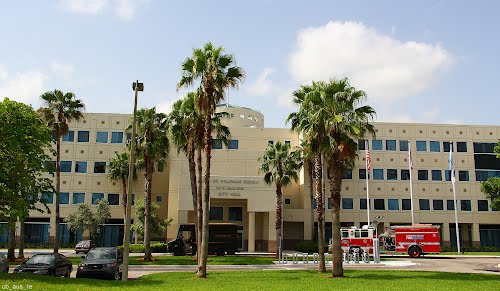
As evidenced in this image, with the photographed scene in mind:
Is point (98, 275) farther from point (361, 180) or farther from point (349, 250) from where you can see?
point (361, 180)

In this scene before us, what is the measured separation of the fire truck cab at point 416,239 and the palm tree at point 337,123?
21.2 m

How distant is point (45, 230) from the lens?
198 feet

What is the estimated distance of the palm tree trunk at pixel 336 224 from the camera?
1005 inches

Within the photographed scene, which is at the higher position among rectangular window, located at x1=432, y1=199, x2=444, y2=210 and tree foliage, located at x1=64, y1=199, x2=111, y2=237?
rectangular window, located at x1=432, y1=199, x2=444, y2=210

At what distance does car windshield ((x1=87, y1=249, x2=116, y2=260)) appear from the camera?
949 inches

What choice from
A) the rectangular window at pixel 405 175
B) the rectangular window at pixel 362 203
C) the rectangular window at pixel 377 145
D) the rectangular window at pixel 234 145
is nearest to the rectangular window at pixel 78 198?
the rectangular window at pixel 234 145

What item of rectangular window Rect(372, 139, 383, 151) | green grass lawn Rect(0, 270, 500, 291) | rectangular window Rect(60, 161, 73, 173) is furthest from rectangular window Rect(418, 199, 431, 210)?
rectangular window Rect(60, 161, 73, 173)

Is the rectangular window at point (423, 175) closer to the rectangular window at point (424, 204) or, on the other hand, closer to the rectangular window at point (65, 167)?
the rectangular window at point (424, 204)

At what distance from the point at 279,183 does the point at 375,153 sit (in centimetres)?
2360

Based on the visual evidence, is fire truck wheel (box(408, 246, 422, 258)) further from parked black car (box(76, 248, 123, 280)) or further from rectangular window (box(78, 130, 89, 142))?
Result: rectangular window (box(78, 130, 89, 142))

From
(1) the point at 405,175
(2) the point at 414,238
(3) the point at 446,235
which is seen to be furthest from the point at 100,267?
(3) the point at 446,235

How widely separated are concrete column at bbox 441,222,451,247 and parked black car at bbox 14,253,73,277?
50.7 meters

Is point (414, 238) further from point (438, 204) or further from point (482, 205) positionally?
point (482, 205)

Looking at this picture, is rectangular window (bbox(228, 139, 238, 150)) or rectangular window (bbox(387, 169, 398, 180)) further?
rectangular window (bbox(387, 169, 398, 180))
